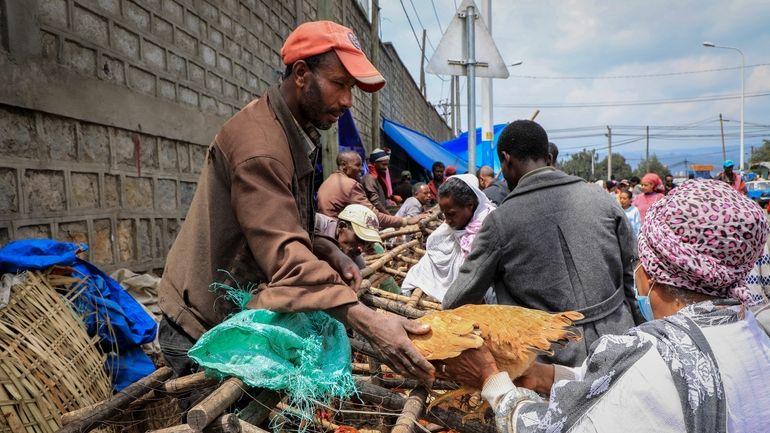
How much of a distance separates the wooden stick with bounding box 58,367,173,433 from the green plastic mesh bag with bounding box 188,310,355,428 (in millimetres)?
524

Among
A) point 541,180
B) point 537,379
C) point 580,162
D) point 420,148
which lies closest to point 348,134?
point 420,148

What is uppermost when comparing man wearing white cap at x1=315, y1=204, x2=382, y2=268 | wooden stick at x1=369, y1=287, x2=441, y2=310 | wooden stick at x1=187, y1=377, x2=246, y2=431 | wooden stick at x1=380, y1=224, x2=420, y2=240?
man wearing white cap at x1=315, y1=204, x2=382, y2=268

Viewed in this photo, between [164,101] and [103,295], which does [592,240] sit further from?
[164,101]

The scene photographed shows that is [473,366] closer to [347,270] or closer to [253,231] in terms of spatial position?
[347,270]

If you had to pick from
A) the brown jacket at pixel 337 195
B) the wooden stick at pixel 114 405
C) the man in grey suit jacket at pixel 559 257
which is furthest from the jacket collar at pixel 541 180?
the brown jacket at pixel 337 195

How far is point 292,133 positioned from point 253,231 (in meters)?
0.38

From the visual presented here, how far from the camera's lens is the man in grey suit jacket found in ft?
7.16

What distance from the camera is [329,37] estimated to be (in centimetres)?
162

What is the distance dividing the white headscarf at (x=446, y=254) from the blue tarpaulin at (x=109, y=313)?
1.70 meters

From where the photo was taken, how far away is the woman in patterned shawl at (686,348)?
3.86ft

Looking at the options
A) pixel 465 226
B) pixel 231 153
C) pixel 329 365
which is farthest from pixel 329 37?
pixel 465 226

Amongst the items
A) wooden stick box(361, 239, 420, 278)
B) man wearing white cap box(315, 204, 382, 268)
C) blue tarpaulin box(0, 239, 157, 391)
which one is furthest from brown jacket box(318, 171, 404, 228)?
blue tarpaulin box(0, 239, 157, 391)

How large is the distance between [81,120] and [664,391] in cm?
348

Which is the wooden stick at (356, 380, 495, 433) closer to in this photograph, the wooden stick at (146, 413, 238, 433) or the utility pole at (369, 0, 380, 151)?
the wooden stick at (146, 413, 238, 433)
